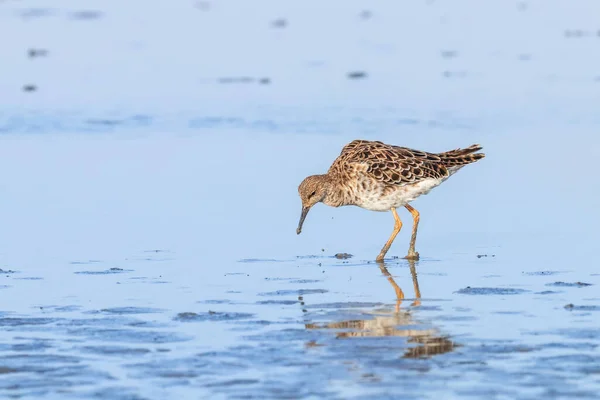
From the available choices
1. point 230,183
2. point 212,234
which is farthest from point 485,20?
point 212,234

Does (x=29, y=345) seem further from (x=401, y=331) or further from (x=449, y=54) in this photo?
(x=449, y=54)

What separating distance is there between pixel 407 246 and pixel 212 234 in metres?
2.09

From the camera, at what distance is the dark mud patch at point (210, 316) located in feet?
33.9

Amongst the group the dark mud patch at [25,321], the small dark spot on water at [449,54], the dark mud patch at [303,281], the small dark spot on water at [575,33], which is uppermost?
the small dark spot on water at [575,33]

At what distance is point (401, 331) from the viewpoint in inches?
390

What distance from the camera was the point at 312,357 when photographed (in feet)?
29.9

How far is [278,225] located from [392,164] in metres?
1.51

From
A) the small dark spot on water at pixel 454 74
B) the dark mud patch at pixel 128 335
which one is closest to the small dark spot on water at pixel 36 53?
the small dark spot on water at pixel 454 74

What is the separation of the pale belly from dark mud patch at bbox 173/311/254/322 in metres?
3.77

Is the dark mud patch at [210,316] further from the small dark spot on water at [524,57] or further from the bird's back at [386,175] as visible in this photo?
the small dark spot on water at [524,57]

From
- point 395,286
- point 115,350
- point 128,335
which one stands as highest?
point 395,286

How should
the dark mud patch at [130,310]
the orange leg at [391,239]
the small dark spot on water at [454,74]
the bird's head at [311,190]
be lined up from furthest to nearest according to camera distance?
the small dark spot on water at [454,74] → the bird's head at [311,190] → the orange leg at [391,239] → the dark mud patch at [130,310]

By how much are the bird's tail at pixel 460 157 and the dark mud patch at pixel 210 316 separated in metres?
4.45

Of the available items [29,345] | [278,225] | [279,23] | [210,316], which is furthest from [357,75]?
[29,345]
